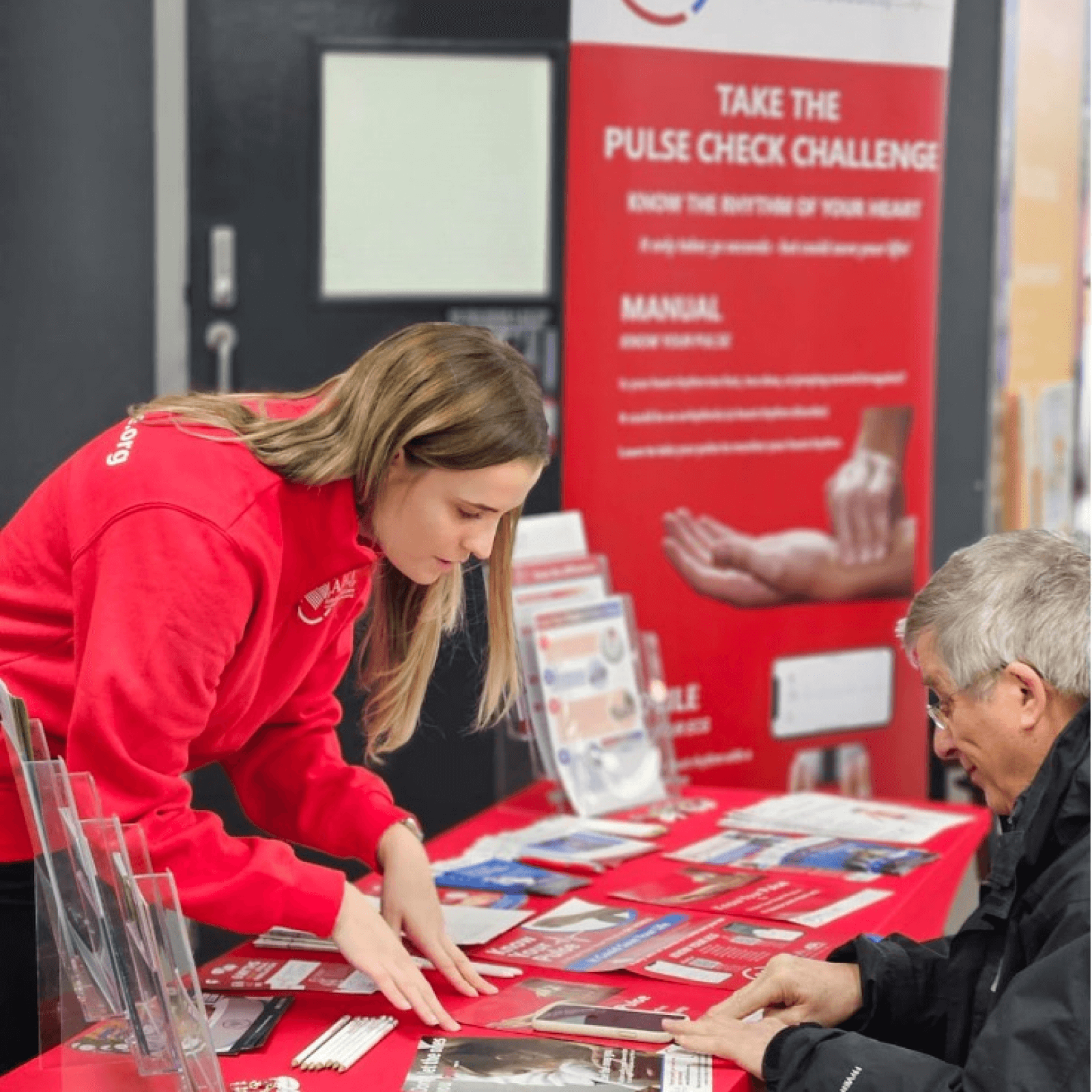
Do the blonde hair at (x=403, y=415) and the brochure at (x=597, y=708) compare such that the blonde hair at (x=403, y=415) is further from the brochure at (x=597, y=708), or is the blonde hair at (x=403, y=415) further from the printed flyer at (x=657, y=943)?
the brochure at (x=597, y=708)

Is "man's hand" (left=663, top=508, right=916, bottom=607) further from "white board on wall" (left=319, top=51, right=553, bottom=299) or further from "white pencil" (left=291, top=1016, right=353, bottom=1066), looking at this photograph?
"white pencil" (left=291, top=1016, right=353, bottom=1066)

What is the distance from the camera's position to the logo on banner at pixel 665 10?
3.62 meters

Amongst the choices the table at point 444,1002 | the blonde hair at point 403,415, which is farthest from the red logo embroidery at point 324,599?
the table at point 444,1002

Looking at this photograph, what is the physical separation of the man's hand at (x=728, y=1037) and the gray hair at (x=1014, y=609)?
44 cm

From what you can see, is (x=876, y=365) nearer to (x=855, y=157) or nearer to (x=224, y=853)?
(x=855, y=157)

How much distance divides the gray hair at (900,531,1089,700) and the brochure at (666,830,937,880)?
2.85ft

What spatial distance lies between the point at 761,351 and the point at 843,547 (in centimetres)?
52

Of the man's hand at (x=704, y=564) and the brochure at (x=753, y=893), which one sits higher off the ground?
the man's hand at (x=704, y=564)

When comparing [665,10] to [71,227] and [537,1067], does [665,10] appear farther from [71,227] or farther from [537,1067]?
[537,1067]

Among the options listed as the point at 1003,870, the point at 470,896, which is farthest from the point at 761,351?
the point at 1003,870

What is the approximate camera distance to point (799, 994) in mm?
1957

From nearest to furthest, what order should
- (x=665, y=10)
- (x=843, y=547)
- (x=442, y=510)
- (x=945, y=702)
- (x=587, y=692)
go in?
(x=945, y=702) → (x=442, y=510) → (x=587, y=692) → (x=665, y=10) → (x=843, y=547)

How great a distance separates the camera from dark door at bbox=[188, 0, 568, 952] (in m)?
3.74

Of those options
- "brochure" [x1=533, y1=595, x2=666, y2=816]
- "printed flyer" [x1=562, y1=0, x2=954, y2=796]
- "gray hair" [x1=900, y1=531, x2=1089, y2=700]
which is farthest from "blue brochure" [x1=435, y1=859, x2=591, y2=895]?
"printed flyer" [x1=562, y1=0, x2=954, y2=796]
